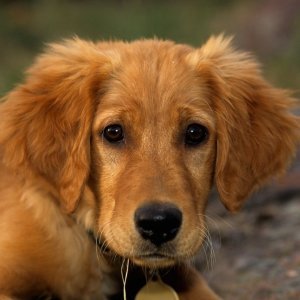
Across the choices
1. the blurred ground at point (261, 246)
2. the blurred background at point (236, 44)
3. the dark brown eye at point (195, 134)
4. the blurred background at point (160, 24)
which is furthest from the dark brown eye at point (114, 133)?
the blurred background at point (160, 24)

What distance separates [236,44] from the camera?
1224cm

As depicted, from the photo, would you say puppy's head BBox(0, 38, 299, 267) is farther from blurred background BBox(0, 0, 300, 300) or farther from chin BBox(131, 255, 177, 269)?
blurred background BBox(0, 0, 300, 300)

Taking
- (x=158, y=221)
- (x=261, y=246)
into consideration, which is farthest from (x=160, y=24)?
(x=158, y=221)

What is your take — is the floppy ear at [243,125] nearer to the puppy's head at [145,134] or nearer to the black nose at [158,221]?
the puppy's head at [145,134]

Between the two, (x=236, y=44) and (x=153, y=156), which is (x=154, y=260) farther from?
(x=236, y=44)

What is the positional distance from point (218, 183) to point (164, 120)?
44 cm

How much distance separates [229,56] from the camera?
4953 mm

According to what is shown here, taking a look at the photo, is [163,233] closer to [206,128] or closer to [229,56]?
[206,128]

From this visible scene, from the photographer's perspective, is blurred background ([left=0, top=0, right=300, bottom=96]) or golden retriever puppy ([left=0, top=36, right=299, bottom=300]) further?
blurred background ([left=0, top=0, right=300, bottom=96])

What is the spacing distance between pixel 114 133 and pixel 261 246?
168 cm

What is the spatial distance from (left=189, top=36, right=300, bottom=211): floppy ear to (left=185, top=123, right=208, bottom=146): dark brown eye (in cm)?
10

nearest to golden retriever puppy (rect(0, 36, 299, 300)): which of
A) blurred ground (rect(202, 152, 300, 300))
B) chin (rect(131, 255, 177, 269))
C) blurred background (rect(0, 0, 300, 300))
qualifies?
chin (rect(131, 255, 177, 269))

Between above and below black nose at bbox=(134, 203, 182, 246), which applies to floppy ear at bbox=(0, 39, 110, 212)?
above

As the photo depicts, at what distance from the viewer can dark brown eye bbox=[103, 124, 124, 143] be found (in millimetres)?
4414
